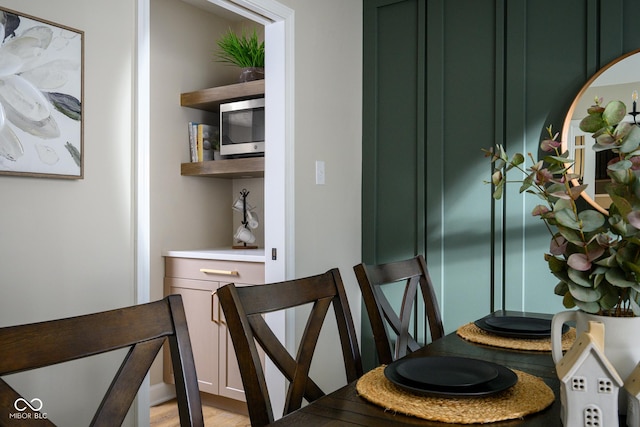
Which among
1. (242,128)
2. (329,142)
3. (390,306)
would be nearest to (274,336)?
(390,306)

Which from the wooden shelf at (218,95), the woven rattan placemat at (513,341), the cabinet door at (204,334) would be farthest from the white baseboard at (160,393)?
the woven rattan placemat at (513,341)

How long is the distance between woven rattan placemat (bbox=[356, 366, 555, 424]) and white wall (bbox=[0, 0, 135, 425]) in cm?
102

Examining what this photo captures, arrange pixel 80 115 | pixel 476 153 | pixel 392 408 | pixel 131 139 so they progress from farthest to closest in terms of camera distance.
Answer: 1. pixel 476 153
2. pixel 131 139
3. pixel 80 115
4. pixel 392 408

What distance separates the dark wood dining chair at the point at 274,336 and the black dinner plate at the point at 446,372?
10.3 inches

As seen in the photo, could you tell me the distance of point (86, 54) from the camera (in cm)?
181

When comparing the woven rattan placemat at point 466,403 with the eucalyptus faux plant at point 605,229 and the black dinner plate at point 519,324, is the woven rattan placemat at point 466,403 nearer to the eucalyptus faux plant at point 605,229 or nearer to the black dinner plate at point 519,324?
the eucalyptus faux plant at point 605,229

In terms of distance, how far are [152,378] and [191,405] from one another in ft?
8.42

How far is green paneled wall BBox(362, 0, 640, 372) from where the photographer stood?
8.88 feet

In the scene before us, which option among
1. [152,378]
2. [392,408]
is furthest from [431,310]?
[152,378]

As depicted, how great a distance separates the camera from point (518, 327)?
1672 millimetres

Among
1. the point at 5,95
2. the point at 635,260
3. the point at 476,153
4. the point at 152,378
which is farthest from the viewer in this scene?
the point at 152,378

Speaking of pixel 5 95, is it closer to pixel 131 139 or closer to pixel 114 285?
pixel 131 139

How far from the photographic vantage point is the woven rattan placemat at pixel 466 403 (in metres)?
1.02

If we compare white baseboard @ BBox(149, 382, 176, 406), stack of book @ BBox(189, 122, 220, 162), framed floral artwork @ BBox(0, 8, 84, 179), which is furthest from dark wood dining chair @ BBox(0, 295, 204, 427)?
stack of book @ BBox(189, 122, 220, 162)
